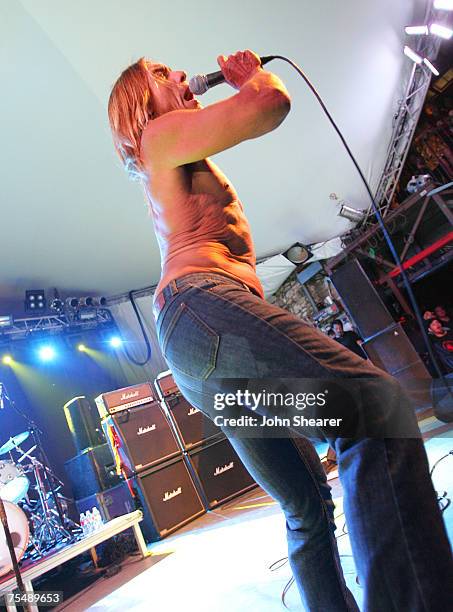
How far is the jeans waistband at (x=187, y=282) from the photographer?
0.91 metres

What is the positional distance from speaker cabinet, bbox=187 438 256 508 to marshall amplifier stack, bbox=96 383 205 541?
0.39 feet

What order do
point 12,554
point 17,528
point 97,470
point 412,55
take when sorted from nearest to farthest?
point 12,554
point 17,528
point 97,470
point 412,55

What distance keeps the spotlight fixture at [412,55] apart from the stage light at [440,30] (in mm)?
267

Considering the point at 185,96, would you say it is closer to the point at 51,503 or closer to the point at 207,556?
the point at 207,556

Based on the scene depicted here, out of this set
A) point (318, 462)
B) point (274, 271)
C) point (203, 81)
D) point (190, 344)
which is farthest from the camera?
point (274, 271)

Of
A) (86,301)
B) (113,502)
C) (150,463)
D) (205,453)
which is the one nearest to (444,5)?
(205,453)

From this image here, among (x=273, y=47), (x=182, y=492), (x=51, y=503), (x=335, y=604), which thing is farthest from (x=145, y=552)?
(x=273, y=47)

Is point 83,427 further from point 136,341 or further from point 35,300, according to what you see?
point 136,341

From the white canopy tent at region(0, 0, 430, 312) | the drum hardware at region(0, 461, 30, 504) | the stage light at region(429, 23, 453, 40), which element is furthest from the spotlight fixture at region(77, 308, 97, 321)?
the stage light at region(429, 23, 453, 40)

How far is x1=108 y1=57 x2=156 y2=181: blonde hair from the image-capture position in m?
1.05

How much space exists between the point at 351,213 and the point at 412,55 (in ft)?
7.53

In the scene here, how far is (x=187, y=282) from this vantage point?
92 centimetres

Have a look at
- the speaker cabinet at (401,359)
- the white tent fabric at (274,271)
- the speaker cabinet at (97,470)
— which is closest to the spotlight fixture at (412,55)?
the white tent fabric at (274,271)

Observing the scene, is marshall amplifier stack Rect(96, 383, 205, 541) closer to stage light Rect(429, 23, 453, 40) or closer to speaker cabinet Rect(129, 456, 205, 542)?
speaker cabinet Rect(129, 456, 205, 542)
